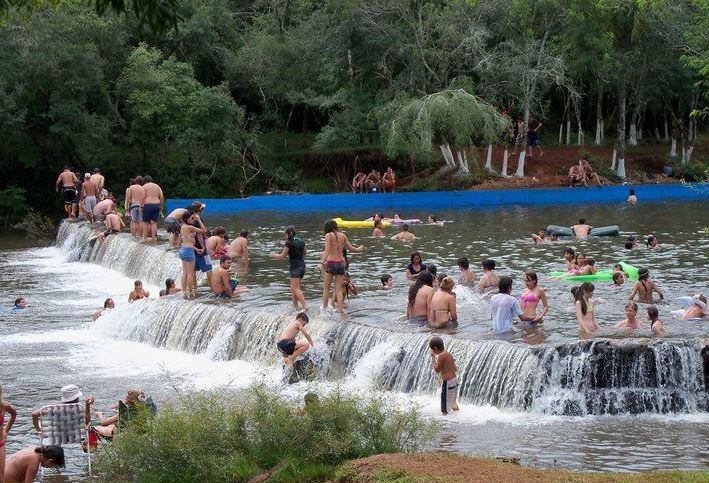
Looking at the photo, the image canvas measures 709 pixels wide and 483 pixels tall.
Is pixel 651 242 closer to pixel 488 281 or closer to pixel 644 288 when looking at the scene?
pixel 488 281

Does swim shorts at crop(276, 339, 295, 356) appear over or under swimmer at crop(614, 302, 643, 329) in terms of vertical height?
under

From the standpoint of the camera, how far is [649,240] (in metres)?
28.3

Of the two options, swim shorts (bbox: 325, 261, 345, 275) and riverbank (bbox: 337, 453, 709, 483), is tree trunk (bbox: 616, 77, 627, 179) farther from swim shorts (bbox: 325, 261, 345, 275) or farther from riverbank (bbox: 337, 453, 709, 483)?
riverbank (bbox: 337, 453, 709, 483)

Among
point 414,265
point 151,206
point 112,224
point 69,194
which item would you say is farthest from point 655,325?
point 69,194

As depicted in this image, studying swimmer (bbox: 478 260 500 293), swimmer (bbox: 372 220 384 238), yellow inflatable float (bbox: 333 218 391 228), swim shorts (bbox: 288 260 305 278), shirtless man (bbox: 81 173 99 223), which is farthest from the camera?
shirtless man (bbox: 81 173 99 223)

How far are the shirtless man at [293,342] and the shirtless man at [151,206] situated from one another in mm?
11776

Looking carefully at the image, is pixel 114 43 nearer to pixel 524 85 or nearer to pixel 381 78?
pixel 381 78

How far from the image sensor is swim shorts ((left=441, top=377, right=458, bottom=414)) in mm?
15188

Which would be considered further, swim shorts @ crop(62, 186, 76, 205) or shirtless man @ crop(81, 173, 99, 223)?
swim shorts @ crop(62, 186, 76, 205)

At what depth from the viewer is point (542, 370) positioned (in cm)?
1573

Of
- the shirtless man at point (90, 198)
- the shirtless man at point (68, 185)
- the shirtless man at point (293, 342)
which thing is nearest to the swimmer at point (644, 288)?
the shirtless man at point (293, 342)

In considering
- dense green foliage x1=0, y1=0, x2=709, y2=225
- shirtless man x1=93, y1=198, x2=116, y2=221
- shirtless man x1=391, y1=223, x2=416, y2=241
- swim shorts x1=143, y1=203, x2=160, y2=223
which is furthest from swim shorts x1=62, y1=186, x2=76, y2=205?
shirtless man x1=391, y1=223, x2=416, y2=241

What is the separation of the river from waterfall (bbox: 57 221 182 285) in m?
0.11

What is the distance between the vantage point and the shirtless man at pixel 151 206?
93.9 feet
